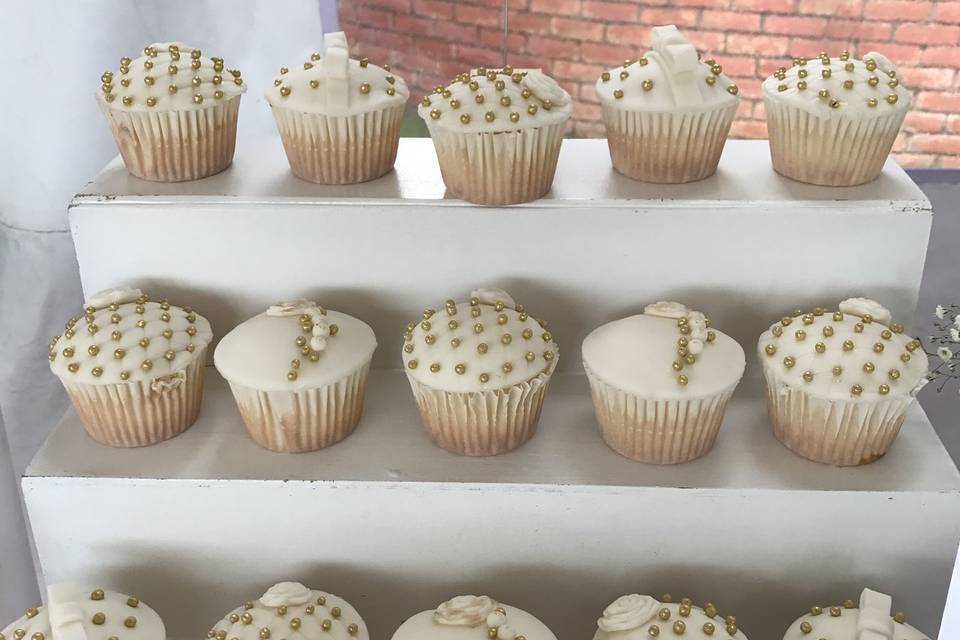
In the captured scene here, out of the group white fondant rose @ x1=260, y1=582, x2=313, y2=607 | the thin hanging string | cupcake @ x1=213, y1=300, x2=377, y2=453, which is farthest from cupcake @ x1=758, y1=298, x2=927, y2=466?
the thin hanging string

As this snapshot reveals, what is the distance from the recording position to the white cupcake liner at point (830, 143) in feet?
4.27

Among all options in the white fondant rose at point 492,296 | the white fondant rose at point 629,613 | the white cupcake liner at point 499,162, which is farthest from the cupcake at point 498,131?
the white fondant rose at point 629,613

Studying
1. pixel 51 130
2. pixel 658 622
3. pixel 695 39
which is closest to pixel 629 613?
pixel 658 622

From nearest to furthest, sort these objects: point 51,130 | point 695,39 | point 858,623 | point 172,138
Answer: point 858,623
point 172,138
point 51,130
point 695,39

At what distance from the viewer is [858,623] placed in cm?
115

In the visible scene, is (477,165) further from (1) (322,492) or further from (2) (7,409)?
(2) (7,409)

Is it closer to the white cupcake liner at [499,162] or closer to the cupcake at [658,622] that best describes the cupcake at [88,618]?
the cupcake at [658,622]

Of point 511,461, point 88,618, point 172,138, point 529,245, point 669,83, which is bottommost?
point 88,618

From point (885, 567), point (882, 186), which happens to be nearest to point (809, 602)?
point (885, 567)

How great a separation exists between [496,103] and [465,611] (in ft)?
2.20

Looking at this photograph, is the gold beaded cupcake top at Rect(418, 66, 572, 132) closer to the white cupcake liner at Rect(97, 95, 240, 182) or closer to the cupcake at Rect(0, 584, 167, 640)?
the white cupcake liner at Rect(97, 95, 240, 182)

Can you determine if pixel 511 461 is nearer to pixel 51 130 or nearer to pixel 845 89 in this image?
pixel 845 89

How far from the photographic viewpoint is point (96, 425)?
4.24 feet

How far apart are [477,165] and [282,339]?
0.36m
